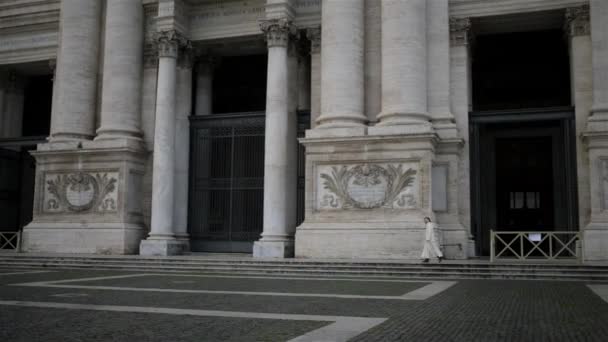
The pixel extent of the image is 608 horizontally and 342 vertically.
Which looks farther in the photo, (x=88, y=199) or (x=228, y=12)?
(x=228, y=12)

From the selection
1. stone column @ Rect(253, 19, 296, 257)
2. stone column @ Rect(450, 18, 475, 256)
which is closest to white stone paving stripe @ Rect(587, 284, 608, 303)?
stone column @ Rect(450, 18, 475, 256)

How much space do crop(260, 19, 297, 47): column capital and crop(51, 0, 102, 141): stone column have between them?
805cm

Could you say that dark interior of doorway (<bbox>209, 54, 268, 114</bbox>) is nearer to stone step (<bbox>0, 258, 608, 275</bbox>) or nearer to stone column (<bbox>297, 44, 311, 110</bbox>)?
stone column (<bbox>297, 44, 311, 110</bbox>)

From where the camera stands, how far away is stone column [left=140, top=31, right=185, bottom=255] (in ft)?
80.7

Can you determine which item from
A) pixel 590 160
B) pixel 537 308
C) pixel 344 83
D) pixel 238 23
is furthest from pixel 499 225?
pixel 537 308

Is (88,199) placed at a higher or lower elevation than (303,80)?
lower

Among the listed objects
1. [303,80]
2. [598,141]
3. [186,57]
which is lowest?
[598,141]

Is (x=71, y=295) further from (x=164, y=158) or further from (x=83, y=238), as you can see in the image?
(x=83, y=238)

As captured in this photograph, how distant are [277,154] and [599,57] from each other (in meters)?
11.1

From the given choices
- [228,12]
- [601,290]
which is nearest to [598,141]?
[601,290]

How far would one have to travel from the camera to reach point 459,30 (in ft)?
76.6

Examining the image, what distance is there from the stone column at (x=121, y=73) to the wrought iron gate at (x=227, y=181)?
2.57m

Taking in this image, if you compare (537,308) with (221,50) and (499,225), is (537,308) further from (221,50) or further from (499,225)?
(499,225)

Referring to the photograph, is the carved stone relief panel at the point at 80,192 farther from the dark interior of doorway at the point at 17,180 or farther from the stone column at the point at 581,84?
the stone column at the point at 581,84
